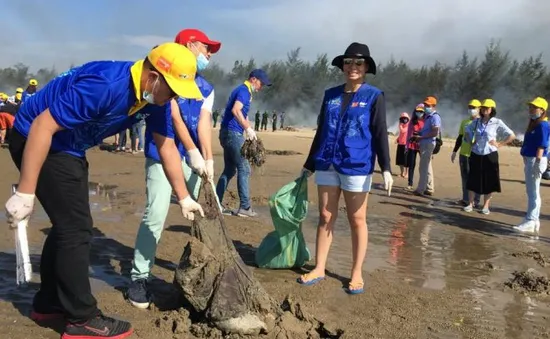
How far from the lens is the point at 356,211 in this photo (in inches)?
172

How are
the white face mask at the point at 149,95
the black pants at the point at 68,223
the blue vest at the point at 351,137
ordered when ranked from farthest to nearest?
the blue vest at the point at 351,137, the black pants at the point at 68,223, the white face mask at the point at 149,95

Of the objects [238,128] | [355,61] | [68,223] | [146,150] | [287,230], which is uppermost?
[355,61]

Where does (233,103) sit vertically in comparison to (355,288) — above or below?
above

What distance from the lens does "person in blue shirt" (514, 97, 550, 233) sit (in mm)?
7328

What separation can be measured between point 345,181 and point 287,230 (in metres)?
0.75

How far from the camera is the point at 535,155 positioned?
741 centimetres

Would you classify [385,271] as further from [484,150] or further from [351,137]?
[484,150]

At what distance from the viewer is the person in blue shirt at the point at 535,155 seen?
7.33m

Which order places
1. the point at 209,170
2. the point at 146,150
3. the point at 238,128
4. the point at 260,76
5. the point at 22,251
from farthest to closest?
1. the point at 260,76
2. the point at 238,128
3. the point at 209,170
4. the point at 146,150
5. the point at 22,251

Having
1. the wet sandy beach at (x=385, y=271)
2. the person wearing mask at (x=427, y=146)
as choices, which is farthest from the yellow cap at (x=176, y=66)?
the person wearing mask at (x=427, y=146)

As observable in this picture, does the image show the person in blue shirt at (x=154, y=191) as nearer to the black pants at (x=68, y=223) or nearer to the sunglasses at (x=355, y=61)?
the black pants at (x=68, y=223)

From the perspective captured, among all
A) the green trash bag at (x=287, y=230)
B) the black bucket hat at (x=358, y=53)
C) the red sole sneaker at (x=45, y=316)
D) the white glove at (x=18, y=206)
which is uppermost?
the black bucket hat at (x=358, y=53)

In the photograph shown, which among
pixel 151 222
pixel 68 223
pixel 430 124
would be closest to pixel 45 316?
pixel 68 223

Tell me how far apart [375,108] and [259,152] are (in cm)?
339
